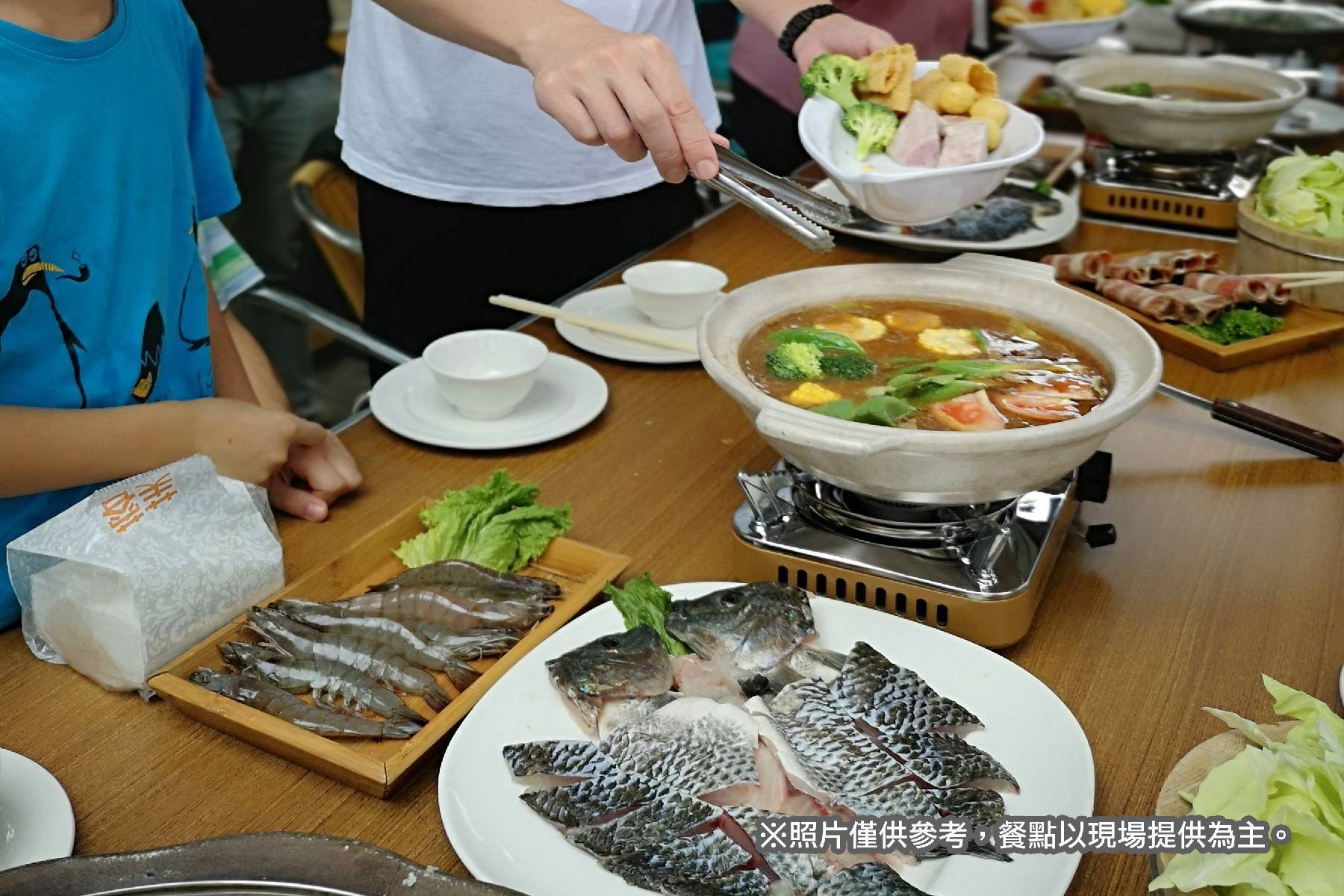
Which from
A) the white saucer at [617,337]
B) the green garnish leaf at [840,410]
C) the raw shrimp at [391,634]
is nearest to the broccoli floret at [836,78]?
the white saucer at [617,337]

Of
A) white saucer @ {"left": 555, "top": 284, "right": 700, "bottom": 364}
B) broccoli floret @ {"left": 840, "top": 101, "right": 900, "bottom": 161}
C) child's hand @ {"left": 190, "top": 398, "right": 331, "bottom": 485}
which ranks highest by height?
broccoli floret @ {"left": 840, "top": 101, "right": 900, "bottom": 161}

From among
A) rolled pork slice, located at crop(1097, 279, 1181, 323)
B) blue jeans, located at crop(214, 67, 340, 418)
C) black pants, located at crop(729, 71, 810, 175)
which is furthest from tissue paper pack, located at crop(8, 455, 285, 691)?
blue jeans, located at crop(214, 67, 340, 418)

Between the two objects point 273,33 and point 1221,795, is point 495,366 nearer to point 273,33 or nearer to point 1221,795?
point 1221,795

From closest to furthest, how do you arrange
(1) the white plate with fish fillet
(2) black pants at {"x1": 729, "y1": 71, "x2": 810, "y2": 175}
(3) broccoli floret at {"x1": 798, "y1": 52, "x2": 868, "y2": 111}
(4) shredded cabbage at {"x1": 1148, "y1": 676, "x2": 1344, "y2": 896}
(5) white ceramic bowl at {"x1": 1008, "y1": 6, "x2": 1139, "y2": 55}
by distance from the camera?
(4) shredded cabbage at {"x1": 1148, "y1": 676, "x2": 1344, "y2": 896} < (1) the white plate with fish fillet < (3) broccoli floret at {"x1": 798, "y1": 52, "x2": 868, "y2": 111} < (2) black pants at {"x1": 729, "y1": 71, "x2": 810, "y2": 175} < (5) white ceramic bowl at {"x1": 1008, "y1": 6, "x2": 1139, "y2": 55}

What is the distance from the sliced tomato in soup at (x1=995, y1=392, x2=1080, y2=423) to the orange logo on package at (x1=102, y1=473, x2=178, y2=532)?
1.00m

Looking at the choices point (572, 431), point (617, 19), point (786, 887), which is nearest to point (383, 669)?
point (786, 887)

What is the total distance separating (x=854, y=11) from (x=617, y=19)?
4.84ft

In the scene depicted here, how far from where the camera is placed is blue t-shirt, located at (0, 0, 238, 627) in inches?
56.1

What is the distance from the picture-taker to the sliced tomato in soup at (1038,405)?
4.60ft

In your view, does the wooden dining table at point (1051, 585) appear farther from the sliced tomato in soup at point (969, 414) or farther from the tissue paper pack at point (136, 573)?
the sliced tomato in soup at point (969, 414)

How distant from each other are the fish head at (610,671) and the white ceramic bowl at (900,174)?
0.89 meters

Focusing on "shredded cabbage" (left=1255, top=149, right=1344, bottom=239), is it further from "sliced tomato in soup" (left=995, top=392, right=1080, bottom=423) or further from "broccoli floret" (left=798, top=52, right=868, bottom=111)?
"sliced tomato in soup" (left=995, top=392, right=1080, bottom=423)

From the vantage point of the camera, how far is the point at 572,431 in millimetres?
1816

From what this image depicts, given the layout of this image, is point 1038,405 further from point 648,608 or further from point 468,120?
point 468,120
